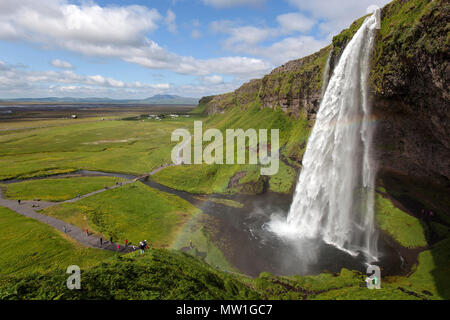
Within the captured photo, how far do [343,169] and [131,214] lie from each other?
3492 cm

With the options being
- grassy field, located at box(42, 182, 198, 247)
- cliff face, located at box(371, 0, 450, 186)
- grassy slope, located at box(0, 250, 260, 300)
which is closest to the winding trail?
grassy field, located at box(42, 182, 198, 247)

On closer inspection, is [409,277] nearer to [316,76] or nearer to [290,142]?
[290,142]

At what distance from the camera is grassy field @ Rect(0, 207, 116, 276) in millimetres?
24188

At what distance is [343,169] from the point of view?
33.5m

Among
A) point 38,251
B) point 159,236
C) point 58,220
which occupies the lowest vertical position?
point 159,236

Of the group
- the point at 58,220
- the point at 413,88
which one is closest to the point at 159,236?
the point at 58,220

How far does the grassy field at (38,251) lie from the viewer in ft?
79.4

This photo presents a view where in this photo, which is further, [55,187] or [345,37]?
[55,187]

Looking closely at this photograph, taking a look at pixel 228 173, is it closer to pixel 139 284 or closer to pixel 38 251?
pixel 38 251

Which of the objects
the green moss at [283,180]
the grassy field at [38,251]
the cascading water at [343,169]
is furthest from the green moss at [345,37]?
the grassy field at [38,251]

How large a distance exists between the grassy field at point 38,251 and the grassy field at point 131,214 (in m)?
4.00

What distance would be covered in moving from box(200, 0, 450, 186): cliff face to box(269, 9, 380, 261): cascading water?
7.02 ft

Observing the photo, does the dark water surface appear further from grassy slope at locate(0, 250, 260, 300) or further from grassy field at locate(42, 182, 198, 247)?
grassy slope at locate(0, 250, 260, 300)
